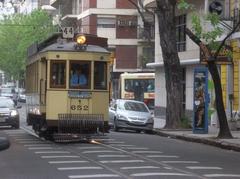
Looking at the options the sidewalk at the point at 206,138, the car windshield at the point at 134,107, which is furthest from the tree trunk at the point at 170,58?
the car windshield at the point at 134,107

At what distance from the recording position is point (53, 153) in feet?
56.5

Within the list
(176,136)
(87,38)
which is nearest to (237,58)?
(176,136)

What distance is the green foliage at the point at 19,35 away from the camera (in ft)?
256

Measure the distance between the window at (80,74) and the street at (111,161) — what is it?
6.12ft

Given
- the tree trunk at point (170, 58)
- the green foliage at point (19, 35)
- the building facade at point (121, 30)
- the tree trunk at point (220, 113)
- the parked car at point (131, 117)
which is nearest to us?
the tree trunk at point (220, 113)

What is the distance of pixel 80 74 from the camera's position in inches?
816

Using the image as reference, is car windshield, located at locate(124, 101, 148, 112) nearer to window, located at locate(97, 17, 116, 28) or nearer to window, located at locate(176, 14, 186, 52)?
window, located at locate(176, 14, 186, 52)

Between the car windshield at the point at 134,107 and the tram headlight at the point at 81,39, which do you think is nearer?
the tram headlight at the point at 81,39

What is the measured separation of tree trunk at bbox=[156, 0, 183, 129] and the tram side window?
813 centimetres

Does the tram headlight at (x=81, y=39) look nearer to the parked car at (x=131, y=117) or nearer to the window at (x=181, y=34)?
the parked car at (x=131, y=117)

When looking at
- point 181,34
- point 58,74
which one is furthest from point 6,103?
point 181,34

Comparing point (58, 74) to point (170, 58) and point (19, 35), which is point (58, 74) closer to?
point (170, 58)

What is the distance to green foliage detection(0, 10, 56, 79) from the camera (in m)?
78.1

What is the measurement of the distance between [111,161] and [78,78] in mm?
6007
